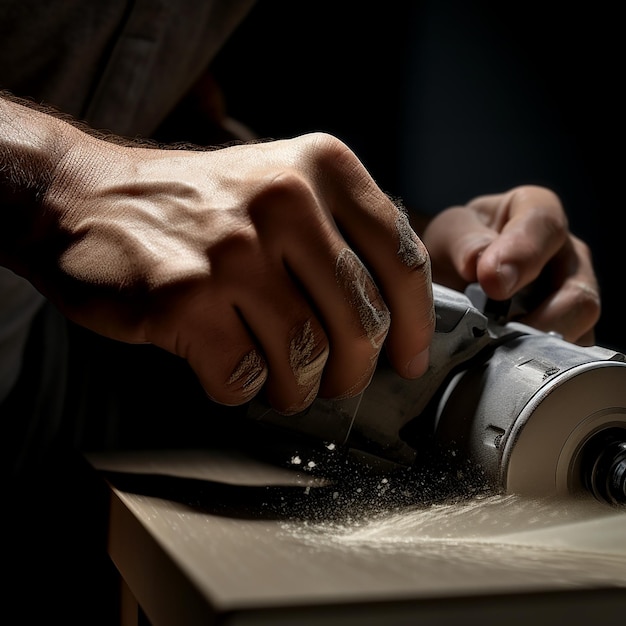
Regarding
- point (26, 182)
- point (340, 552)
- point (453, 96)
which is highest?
point (453, 96)

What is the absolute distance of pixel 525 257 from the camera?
1.04 metres

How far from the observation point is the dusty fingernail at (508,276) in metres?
0.99

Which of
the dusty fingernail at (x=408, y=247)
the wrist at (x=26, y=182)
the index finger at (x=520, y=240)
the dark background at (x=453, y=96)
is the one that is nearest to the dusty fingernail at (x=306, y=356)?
the dusty fingernail at (x=408, y=247)

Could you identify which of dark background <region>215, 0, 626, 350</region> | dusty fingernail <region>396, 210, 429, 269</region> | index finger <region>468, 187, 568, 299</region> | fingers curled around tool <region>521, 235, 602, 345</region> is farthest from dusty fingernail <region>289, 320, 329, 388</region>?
dark background <region>215, 0, 626, 350</region>

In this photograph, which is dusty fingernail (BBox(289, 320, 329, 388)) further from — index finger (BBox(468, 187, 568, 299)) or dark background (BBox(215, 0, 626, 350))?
dark background (BBox(215, 0, 626, 350))

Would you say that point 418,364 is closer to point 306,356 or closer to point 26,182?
point 306,356

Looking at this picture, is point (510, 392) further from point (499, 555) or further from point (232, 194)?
point (232, 194)

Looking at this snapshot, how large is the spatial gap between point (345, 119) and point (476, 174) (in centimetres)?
39

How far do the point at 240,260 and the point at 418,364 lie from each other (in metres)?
0.26

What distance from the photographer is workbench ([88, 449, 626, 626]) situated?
0.45 meters

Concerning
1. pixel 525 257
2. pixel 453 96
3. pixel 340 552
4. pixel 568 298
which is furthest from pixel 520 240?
pixel 453 96

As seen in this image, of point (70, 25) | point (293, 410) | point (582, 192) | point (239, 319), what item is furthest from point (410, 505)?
point (582, 192)

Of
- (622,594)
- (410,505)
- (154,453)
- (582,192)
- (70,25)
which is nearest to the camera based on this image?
(622,594)

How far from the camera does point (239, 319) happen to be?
2.05ft
